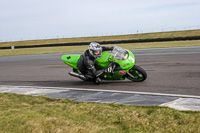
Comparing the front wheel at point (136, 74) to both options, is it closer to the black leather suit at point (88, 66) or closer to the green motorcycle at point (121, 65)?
the green motorcycle at point (121, 65)

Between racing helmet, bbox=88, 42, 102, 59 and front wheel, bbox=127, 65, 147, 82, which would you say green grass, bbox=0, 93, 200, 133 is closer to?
racing helmet, bbox=88, 42, 102, 59

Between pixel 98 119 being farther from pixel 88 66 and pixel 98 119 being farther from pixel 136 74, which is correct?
pixel 136 74

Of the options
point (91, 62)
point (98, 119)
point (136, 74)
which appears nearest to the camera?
point (98, 119)

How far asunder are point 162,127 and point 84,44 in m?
40.2

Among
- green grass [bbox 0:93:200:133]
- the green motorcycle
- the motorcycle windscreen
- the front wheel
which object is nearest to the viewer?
green grass [bbox 0:93:200:133]

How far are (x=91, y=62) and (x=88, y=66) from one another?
0.17 metres

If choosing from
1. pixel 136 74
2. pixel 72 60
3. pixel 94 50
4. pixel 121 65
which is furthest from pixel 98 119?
pixel 72 60

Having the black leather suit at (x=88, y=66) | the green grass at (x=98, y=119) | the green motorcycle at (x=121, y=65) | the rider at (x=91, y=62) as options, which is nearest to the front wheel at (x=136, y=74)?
the green motorcycle at (x=121, y=65)

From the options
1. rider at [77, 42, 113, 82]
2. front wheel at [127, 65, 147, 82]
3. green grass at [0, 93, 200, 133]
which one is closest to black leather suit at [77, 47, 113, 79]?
rider at [77, 42, 113, 82]

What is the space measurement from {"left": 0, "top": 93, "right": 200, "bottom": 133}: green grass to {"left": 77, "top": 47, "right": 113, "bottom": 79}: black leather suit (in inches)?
116

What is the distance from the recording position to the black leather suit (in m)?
8.75

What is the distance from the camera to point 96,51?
28.2ft

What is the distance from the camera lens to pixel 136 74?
29.0 feet

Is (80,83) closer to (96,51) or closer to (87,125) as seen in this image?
(96,51)
